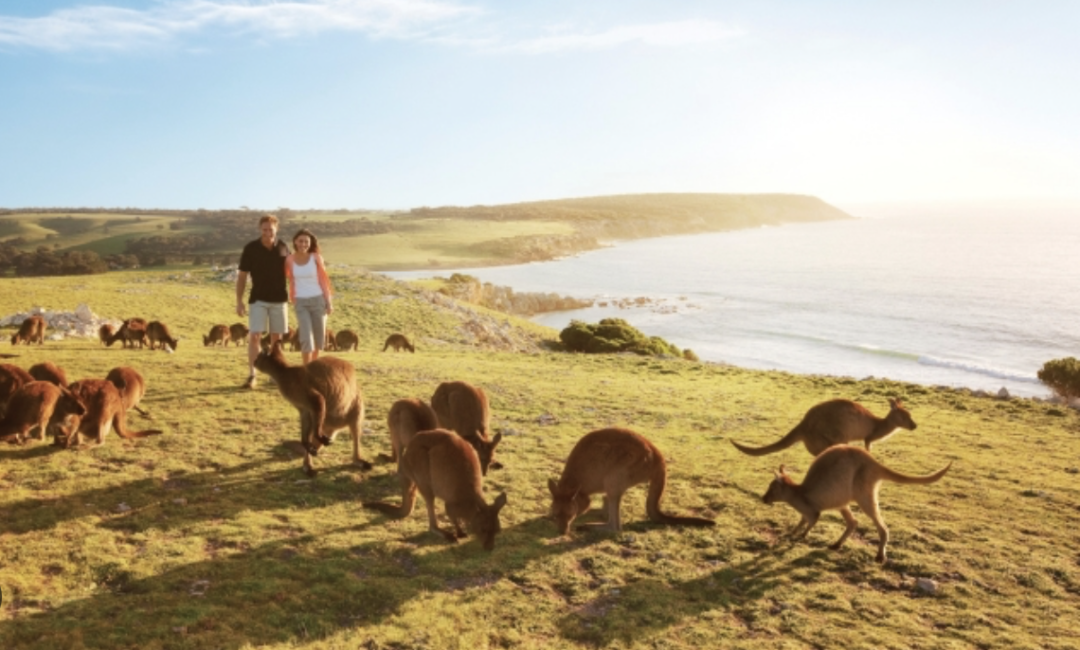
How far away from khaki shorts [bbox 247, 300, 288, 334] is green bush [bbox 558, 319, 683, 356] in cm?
2406

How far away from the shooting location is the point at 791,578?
6867mm

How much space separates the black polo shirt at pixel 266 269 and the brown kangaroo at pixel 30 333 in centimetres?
1319

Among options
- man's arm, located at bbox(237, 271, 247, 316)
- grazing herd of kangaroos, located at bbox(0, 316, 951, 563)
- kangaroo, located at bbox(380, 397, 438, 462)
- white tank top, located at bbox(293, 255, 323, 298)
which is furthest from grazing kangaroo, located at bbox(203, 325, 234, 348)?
kangaroo, located at bbox(380, 397, 438, 462)

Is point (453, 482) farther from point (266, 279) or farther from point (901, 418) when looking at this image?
point (901, 418)

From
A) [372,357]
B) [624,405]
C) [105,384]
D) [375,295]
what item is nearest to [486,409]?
[105,384]

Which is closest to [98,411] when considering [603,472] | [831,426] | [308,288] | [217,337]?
[308,288]

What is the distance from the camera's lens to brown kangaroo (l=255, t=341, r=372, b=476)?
8.23m

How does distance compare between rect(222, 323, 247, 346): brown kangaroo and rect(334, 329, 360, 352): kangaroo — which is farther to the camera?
rect(334, 329, 360, 352): kangaroo

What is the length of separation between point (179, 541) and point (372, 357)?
14.7 meters

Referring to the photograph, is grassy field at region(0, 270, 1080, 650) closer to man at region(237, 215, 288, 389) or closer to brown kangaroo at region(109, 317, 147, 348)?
man at region(237, 215, 288, 389)

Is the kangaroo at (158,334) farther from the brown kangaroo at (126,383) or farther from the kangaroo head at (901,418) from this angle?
the kangaroo head at (901,418)

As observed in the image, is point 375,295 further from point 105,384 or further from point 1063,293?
point 1063,293

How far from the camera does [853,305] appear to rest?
7344cm

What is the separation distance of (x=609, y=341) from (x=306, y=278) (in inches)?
983
